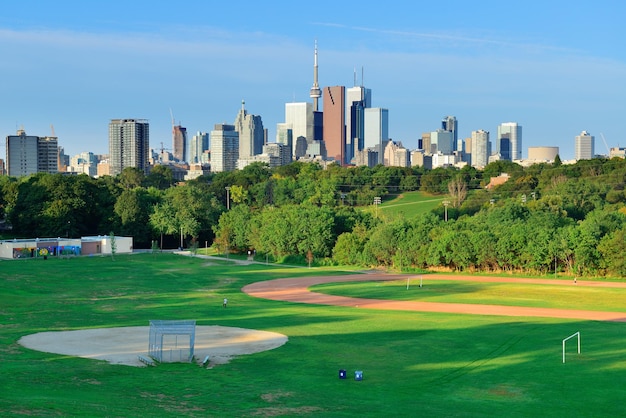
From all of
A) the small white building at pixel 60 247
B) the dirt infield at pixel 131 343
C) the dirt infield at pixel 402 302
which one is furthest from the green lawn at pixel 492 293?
the small white building at pixel 60 247

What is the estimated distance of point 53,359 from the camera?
117 feet

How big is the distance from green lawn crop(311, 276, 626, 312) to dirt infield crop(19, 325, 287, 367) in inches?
872

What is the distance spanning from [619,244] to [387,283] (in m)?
24.2

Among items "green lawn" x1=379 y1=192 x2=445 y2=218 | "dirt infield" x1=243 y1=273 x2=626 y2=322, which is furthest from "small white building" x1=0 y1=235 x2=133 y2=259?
"green lawn" x1=379 y1=192 x2=445 y2=218

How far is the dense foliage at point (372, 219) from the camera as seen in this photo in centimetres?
8312

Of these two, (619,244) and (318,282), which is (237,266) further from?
(619,244)

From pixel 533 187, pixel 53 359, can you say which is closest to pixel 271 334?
pixel 53 359

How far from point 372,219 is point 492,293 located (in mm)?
40306

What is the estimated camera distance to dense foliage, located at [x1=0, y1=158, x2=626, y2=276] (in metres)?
83.1

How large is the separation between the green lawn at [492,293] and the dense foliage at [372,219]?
33.8 ft

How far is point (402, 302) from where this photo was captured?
60.4 metres

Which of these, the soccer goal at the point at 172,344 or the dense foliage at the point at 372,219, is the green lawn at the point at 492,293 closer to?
the dense foliage at the point at 372,219

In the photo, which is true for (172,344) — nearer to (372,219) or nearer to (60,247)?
(60,247)

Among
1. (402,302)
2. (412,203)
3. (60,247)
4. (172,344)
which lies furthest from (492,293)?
(412,203)
